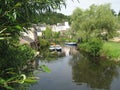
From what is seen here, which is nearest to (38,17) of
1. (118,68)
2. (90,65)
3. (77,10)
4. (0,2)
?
(0,2)

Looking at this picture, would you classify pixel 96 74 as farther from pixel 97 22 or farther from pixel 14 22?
pixel 14 22

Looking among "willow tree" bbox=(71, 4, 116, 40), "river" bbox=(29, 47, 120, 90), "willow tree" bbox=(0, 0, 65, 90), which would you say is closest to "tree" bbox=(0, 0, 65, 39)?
"willow tree" bbox=(0, 0, 65, 90)

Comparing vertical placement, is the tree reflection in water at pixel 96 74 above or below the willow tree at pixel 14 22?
below

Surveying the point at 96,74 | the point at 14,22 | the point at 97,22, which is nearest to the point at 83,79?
the point at 96,74

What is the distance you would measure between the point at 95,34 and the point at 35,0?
40593 millimetres

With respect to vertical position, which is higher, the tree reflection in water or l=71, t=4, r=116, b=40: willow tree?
l=71, t=4, r=116, b=40: willow tree

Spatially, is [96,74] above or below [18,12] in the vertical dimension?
below

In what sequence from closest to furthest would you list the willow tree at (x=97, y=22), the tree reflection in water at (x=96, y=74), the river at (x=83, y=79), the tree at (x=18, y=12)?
the tree at (x=18, y=12)
the river at (x=83, y=79)
the tree reflection in water at (x=96, y=74)
the willow tree at (x=97, y=22)

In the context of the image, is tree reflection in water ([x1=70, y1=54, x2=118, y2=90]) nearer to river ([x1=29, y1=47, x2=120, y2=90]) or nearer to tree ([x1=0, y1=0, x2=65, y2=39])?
river ([x1=29, y1=47, x2=120, y2=90])

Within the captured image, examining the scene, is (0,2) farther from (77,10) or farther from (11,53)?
(77,10)

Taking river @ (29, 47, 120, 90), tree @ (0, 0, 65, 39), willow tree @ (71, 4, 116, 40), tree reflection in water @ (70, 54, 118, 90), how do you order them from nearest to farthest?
tree @ (0, 0, 65, 39) → river @ (29, 47, 120, 90) → tree reflection in water @ (70, 54, 118, 90) → willow tree @ (71, 4, 116, 40)

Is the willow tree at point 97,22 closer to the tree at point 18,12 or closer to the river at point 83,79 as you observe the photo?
the river at point 83,79

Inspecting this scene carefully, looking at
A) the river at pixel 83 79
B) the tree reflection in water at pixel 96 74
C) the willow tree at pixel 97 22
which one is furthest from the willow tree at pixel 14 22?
the willow tree at pixel 97 22

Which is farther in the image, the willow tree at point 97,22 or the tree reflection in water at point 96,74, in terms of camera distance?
the willow tree at point 97,22
